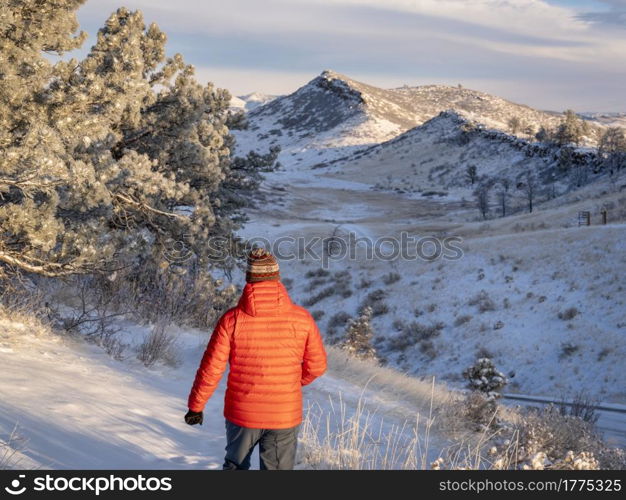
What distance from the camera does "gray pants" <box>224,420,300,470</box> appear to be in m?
3.95

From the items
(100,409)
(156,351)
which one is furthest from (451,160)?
(100,409)

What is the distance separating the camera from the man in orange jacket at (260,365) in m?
3.87

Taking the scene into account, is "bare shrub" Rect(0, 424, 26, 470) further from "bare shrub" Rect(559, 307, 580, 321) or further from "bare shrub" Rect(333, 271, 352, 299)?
"bare shrub" Rect(333, 271, 352, 299)

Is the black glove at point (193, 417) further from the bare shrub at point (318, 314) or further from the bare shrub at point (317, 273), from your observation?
the bare shrub at point (317, 273)

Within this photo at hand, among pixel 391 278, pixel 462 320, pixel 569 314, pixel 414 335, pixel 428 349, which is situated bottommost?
pixel 428 349

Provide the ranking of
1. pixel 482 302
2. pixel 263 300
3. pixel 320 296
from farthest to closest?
pixel 320 296 → pixel 482 302 → pixel 263 300

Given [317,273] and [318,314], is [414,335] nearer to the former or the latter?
[318,314]

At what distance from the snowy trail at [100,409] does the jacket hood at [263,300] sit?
74.3 inches

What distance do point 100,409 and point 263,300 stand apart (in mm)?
2911

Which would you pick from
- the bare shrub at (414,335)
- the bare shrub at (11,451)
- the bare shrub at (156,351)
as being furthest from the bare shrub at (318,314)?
the bare shrub at (11,451)

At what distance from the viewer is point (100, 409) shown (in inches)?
229

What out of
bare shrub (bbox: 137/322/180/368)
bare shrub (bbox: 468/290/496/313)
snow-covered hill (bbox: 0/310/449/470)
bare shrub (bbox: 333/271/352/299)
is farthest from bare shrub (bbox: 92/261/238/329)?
bare shrub (bbox: 333/271/352/299)
